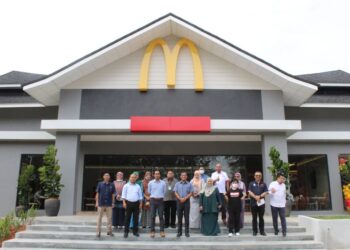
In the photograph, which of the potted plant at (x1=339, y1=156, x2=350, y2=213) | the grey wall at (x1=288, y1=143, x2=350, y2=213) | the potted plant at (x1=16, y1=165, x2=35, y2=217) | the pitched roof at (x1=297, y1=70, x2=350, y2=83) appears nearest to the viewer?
the potted plant at (x1=16, y1=165, x2=35, y2=217)

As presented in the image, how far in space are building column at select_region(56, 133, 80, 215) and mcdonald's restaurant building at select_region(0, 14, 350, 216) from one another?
4 cm

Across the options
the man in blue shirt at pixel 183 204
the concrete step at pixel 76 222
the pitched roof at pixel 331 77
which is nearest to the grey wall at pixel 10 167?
the concrete step at pixel 76 222

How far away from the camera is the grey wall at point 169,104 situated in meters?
12.9

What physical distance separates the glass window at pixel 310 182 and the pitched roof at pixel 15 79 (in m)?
12.1

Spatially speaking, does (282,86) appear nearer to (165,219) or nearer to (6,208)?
(165,219)

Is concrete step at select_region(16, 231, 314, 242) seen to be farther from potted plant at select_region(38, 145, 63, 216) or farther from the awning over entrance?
the awning over entrance

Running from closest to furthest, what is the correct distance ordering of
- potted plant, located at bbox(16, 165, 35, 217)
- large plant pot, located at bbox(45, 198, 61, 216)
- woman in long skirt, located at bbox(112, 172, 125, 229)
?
woman in long skirt, located at bbox(112, 172, 125, 229)
large plant pot, located at bbox(45, 198, 61, 216)
potted plant, located at bbox(16, 165, 35, 217)

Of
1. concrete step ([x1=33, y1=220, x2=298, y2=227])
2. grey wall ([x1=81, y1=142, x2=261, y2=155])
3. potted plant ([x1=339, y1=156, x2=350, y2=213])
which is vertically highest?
grey wall ([x1=81, y1=142, x2=261, y2=155])

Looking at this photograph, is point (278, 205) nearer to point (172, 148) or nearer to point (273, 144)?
point (273, 144)

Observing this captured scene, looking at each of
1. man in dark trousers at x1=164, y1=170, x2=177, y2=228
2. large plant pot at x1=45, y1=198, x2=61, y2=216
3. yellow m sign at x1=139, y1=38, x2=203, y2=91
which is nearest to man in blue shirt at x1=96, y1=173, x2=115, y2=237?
man in dark trousers at x1=164, y1=170, x2=177, y2=228

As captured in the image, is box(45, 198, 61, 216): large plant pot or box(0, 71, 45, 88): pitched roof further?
box(0, 71, 45, 88): pitched roof

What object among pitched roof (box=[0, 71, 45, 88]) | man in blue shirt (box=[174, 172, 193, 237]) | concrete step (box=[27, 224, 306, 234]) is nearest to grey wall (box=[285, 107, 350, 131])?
concrete step (box=[27, 224, 306, 234])

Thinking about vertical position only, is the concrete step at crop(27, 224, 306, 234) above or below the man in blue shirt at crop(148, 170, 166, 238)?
below

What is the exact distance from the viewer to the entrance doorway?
48.1ft
